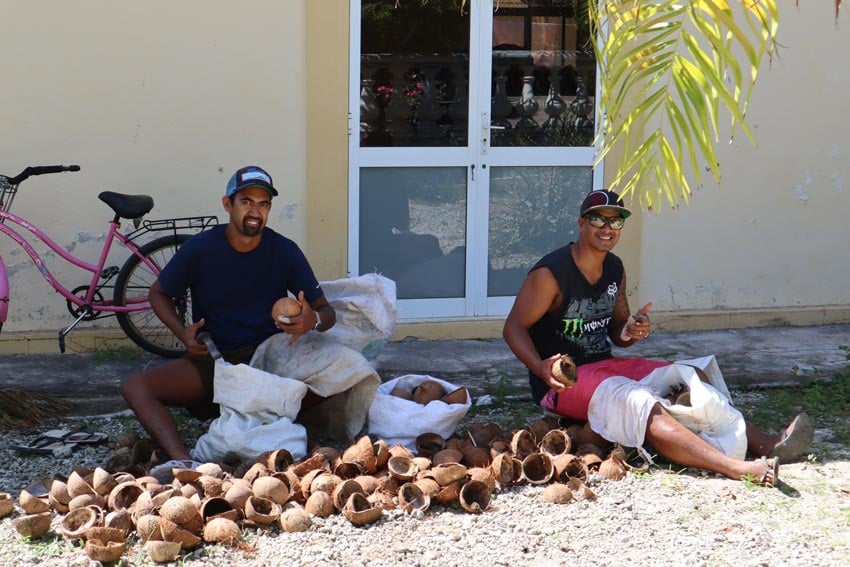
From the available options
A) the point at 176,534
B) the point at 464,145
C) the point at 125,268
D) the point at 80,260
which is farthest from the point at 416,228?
the point at 176,534

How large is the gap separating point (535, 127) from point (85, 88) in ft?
9.35

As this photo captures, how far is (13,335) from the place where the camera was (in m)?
6.94

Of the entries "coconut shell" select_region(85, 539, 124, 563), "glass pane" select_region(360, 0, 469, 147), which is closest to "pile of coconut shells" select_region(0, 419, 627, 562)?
"coconut shell" select_region(85, 539, 124, 563)

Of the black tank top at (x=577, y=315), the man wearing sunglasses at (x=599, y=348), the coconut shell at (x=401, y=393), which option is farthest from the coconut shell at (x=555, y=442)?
the coconut shell at (x=401, y=393)

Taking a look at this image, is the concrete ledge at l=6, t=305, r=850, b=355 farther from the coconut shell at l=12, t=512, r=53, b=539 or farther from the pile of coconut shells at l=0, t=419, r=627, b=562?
the coconut shell at l=12, t=512, r=53, b=539

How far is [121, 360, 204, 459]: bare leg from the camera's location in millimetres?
4941

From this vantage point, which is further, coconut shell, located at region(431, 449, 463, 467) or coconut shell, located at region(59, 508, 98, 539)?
coconut shell, located at region(431, 449, 463, 467)

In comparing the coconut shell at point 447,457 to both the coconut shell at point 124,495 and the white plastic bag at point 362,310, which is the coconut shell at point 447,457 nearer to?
the white plastic bag at point 362,310

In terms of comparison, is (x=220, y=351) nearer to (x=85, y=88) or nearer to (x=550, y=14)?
(x=85, y=88)

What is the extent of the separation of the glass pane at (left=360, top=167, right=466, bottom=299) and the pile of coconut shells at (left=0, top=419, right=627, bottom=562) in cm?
257

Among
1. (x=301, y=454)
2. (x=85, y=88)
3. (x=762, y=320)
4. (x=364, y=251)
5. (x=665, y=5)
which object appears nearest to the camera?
(x=665, y=5)

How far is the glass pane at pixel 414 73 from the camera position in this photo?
287 inches

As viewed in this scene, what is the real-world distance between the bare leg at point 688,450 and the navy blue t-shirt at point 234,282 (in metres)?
1.61

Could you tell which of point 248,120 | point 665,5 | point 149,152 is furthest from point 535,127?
point 665,5
